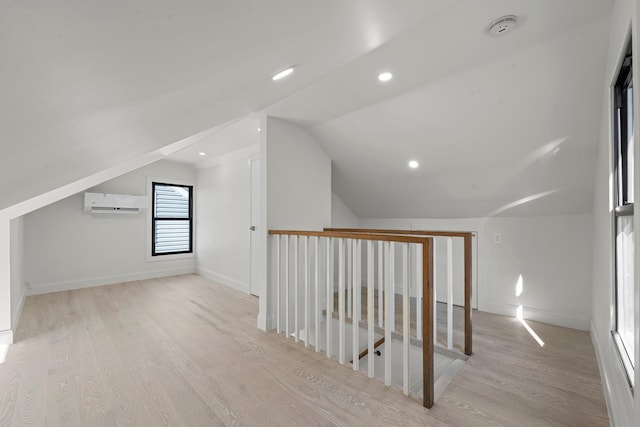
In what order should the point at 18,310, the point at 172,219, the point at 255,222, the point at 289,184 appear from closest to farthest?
the point at 289,184, the point at 18,310, the point at 255,222, the point at 172,219

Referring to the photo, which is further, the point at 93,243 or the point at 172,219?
the point at 172,219

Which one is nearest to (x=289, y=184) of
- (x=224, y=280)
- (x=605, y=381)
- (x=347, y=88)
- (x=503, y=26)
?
(x=347, y=88)

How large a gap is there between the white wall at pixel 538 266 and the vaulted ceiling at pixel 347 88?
185mm

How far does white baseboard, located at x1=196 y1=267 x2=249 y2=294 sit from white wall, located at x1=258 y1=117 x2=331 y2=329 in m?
1.47

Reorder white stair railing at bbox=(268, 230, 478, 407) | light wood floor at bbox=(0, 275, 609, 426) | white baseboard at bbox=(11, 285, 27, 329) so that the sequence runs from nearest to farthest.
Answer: light wood floor at bbox=(0, 275, 609, 426)
white stair railing at bbox=(268, 230, 478, 407)
white baseboard at bbox=(11, 285, 27, 329)

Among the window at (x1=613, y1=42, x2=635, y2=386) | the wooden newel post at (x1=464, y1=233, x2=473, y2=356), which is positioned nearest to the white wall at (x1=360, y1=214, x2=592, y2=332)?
the wooden newel post at (x1=464, y1=233, x2=473, y2=356)

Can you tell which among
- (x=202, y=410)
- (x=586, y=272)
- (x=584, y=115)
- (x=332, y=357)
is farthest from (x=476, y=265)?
(x=202, y=410)

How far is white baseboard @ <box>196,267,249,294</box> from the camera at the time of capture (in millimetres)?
4104

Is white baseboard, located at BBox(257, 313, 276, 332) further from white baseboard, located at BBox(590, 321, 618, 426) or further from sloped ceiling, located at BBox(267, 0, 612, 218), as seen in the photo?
white baseboard, located at BBox(590, 321, 618, 426)

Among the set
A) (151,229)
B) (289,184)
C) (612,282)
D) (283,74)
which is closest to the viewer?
(283,74)

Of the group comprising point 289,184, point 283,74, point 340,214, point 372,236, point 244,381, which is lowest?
point 244,381

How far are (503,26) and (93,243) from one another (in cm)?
556

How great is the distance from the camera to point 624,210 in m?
1.33

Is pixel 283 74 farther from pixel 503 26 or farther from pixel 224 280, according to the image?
pixel 224 280
